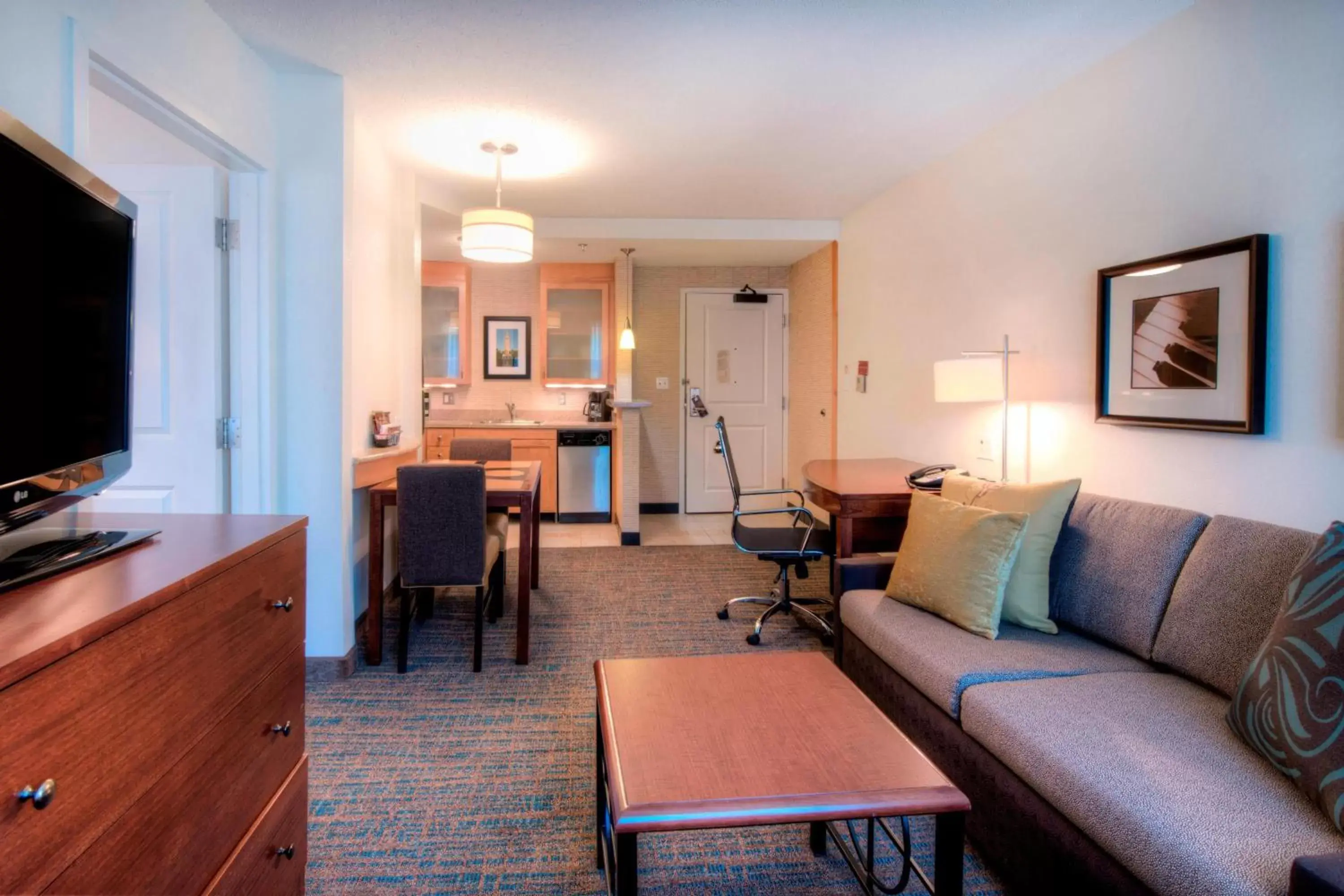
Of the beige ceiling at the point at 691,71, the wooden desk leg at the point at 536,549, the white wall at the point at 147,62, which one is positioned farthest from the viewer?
the wooden desk leg at the point at 536,549

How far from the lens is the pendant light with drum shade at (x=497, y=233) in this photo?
11.3ft

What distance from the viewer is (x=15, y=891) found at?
67 centimetres

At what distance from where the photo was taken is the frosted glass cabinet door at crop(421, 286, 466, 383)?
20.4 feet

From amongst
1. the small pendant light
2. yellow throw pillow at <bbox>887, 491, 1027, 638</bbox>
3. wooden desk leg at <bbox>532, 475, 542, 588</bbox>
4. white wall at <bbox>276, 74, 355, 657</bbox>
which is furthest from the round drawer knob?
the small pendant light

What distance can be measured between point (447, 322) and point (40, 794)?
591 centimetres

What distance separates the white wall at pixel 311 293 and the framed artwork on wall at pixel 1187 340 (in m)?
2.99

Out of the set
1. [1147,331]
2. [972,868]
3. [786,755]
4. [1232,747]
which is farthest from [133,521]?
[1147,331]

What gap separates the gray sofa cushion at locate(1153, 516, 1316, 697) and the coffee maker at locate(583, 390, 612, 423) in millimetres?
4774

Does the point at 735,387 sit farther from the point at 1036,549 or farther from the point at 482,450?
the point at 1036,549

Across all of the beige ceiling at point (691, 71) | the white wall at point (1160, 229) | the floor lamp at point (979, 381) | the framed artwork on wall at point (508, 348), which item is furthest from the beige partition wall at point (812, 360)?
the framed artwork on wall at point (508, 348)

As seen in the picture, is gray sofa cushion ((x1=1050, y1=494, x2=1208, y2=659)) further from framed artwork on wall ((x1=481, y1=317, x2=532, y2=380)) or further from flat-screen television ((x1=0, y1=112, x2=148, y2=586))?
framed artwork on wall ((x1=481, y1=317, x2=532, y2=380))

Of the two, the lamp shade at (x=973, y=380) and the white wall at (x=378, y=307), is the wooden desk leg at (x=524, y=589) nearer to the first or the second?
the white wall at (x=378, y=307)

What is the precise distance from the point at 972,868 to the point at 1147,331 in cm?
181

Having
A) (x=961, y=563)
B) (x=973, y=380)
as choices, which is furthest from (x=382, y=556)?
(x=973, y=380)
